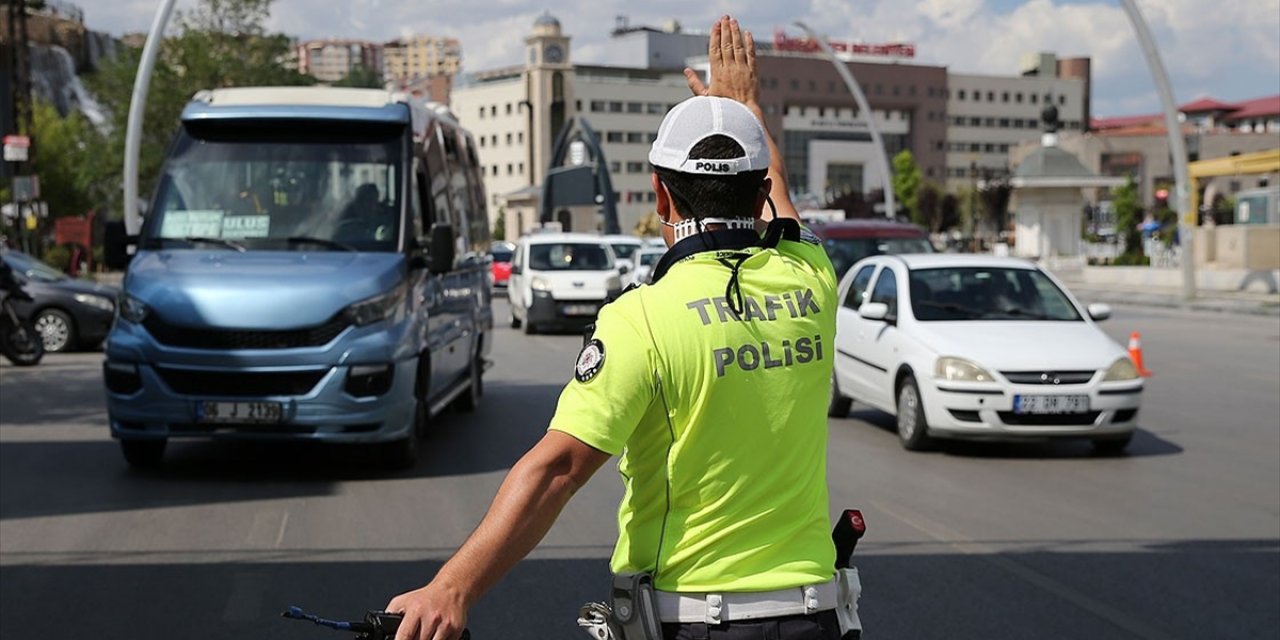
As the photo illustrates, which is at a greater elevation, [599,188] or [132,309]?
[599,188]

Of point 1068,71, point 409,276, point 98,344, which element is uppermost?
point 1068,71

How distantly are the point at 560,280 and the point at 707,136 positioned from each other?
24716mm

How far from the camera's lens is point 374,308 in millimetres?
10398

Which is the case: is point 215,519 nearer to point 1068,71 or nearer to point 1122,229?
point 1122,229

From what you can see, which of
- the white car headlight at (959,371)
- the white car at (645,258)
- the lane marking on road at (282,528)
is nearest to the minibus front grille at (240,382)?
the lane marking on road at (282,528)

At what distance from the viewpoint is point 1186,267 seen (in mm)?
32969

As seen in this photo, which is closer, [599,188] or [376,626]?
[376,626]

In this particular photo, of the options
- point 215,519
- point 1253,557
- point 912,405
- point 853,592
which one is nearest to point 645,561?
point 853,592

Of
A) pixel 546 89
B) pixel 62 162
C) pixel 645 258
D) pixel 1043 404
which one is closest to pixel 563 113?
pixel 546 89

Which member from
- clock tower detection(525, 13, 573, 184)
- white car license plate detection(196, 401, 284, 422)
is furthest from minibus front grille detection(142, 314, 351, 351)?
clock tower detection(525, 13, 573, 184)

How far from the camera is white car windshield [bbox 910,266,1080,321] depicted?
1266 centimetres

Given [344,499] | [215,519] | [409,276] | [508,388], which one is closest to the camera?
[215,519]

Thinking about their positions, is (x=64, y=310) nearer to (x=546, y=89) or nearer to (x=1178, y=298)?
(x=1178, y=298)

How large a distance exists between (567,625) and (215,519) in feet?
11.1
